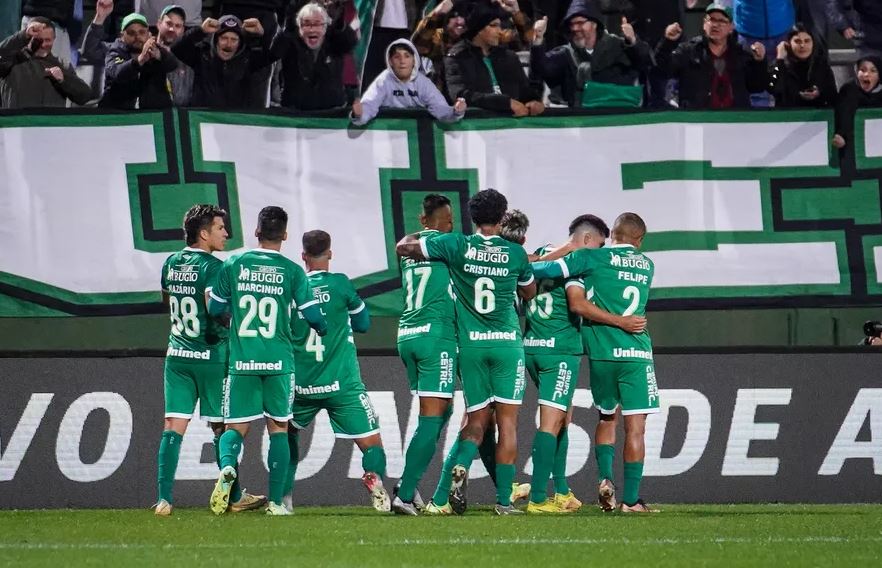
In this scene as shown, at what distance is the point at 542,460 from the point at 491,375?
70 cm

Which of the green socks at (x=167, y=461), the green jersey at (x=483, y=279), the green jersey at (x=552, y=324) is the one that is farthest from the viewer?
the green jersey at (x=552, y=324)

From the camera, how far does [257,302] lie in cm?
927

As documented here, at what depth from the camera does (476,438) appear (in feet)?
30.9

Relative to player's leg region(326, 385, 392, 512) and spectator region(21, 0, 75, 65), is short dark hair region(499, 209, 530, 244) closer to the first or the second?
player's leg region(326, 385, 392, 512)

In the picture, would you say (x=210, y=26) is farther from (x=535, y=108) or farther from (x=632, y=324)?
(x=632, y=324)

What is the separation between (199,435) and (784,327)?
5.09 meters

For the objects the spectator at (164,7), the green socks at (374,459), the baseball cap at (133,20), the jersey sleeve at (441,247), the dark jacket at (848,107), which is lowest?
the green socks at (374,459)

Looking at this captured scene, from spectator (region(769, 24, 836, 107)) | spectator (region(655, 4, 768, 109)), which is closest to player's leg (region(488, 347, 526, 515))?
spectator (region(655, 4, 768, 109))

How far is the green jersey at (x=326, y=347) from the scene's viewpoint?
976 cm

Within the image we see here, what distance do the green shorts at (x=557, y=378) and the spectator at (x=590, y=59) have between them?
3.85m

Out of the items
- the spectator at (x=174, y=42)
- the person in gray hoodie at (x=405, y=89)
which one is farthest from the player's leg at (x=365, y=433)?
the spectator at (x=174, y=42)

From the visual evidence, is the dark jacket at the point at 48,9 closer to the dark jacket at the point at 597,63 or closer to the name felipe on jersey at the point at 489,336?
the dark jacket at the point at 597,63

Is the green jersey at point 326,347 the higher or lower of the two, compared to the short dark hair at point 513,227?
lower

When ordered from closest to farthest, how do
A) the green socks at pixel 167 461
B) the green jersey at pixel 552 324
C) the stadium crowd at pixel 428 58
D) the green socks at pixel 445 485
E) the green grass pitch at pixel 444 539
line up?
the green grass pitch at pixel 444 539 < the green socks at pixel 445 485 < the green socks at pixel 167 461 < the green jersey at pixel 552 324 < the stadium crowd at pixel 428 58
